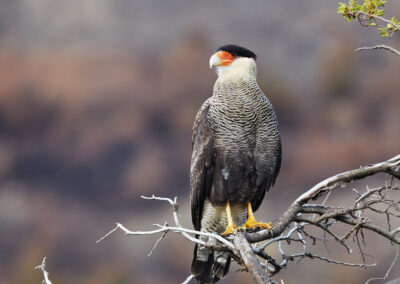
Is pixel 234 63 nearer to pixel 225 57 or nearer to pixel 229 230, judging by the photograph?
pixel 225 57

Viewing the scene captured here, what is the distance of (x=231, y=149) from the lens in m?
5.47

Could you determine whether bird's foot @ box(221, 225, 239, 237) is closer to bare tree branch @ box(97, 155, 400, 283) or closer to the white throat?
bare tree branch @ box(97, 155, 400, 283)

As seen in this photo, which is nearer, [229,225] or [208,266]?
[229,225]

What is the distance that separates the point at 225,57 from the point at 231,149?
2.45 feet

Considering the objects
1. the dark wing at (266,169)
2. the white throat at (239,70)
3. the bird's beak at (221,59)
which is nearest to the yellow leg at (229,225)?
the dark wing at (266,169)

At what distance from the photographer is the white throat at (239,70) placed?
5641 mm

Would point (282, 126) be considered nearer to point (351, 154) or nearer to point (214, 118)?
point (351, 154)

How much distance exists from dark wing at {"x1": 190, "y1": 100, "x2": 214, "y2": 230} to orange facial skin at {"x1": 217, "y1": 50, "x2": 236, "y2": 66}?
350 mm

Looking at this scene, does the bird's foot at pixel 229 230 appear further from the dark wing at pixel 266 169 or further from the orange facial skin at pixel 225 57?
the orange facial skin at pixel 225 57

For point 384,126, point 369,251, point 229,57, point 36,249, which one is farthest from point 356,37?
point 229,57

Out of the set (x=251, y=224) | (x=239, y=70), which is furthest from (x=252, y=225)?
(x=239, y=70)

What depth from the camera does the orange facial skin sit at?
5.68 m

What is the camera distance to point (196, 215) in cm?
586

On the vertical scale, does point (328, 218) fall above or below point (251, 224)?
above
